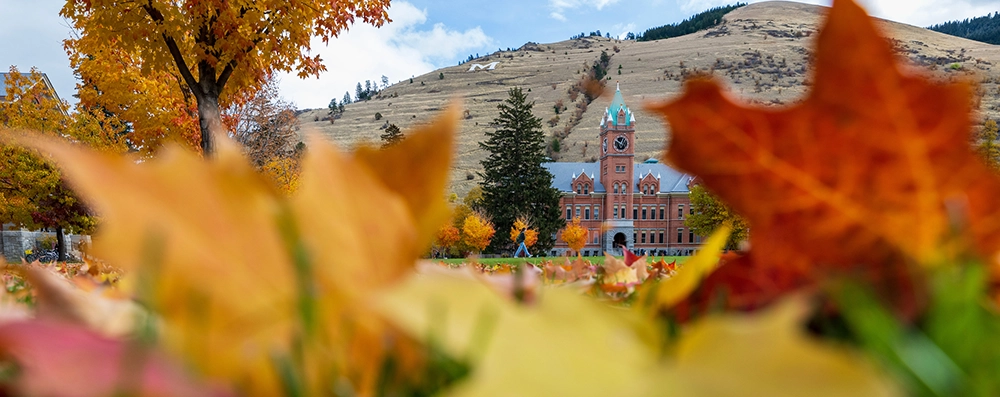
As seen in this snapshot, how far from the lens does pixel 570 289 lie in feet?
0.32

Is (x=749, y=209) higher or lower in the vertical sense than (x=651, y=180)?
higher

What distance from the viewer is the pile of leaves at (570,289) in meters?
0.07

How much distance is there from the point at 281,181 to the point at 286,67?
366 centimetres

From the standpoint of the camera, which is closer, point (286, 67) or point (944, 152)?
point (944, 152)

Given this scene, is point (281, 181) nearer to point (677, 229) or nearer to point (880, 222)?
point (880, 222)

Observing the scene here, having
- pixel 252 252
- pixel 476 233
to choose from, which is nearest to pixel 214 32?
pixel 252 252

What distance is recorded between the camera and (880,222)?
0.11 m

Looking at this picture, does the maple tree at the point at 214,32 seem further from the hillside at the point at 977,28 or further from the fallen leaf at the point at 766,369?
the hillside at the point at 977,28

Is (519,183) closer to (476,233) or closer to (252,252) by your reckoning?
(476,233)

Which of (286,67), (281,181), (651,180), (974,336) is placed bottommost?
(651,180)

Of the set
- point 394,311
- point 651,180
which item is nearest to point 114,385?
point 394,311

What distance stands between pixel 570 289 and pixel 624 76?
1076 inches

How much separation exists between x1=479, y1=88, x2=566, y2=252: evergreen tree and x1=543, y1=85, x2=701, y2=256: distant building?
3.35 meters

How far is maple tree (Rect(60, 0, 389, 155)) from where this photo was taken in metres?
3.08
